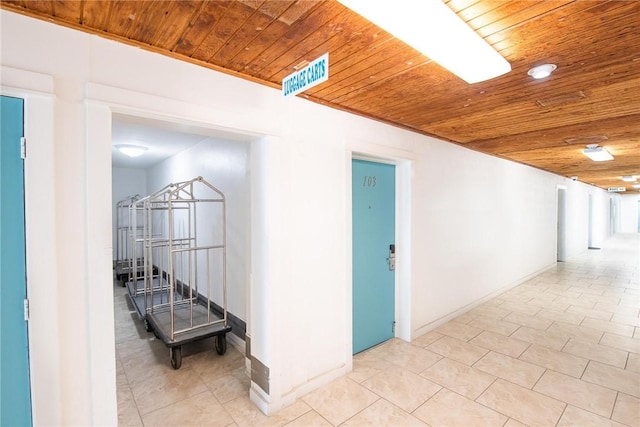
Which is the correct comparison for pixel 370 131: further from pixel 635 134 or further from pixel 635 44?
pixel 635 134

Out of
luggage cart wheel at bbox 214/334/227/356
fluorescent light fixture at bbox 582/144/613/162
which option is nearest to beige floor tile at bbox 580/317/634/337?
fluorescent light fixture at bbox 582/144/613/162

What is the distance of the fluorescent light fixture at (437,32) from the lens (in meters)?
1.19

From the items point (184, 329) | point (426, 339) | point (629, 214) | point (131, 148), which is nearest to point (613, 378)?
point (426, 339)

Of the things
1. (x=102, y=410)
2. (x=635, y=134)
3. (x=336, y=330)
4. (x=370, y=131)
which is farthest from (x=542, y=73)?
(x=102, y=410)

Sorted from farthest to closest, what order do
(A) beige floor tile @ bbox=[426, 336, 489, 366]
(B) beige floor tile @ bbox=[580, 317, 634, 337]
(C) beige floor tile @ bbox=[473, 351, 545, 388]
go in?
(B) beige floor tile @ bbox=[580, 317, 634, 337] < (A) beige floor tile @ bbox=[426, 336, 489, 366] < (C) beige floor tile @ bbox=[473, 351, 545, 388]

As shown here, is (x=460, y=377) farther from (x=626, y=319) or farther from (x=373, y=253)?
(x=626, y=319)

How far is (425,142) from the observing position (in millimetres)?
3559

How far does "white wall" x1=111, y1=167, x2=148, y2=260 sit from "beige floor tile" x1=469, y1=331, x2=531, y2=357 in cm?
742

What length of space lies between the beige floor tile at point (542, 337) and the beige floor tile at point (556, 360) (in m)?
0.14

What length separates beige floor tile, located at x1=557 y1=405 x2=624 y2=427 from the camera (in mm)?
2066

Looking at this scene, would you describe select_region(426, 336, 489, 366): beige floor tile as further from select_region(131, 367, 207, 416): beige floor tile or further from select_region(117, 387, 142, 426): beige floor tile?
select_region(117, 387, 142, 426): beige floor tile

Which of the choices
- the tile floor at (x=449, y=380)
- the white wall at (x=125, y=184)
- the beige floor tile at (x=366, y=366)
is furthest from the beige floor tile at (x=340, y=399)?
the white wall at (x=125, y=184)

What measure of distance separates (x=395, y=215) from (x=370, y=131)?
102cm

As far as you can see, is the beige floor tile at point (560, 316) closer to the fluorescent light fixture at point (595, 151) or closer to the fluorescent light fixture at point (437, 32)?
the fluorescent light fixture at point (595, 151)
